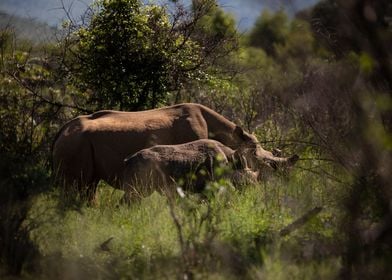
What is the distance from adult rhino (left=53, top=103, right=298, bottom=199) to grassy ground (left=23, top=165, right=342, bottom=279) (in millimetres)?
1667

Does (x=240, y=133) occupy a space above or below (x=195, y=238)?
above

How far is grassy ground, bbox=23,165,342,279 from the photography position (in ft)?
19.1

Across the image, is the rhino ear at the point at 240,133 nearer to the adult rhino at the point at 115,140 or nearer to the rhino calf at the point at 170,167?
the adult rhino at the point at 115,140

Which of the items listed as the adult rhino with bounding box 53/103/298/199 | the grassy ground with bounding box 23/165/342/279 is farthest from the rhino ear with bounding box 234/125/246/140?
the grassy ground with bounding box 23/165/342/279

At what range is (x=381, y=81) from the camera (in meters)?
5.82

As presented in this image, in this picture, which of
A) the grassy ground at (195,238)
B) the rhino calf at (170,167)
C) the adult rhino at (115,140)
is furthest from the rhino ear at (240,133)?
the grassy ground at (195,238)

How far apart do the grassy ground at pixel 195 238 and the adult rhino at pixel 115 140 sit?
1.67 metres

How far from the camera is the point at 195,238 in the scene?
→ 6.20 meters

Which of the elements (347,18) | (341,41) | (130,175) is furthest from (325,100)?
(347,18)

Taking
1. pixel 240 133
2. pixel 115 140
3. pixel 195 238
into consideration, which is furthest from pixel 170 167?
pixel 195 238

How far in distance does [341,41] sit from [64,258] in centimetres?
334

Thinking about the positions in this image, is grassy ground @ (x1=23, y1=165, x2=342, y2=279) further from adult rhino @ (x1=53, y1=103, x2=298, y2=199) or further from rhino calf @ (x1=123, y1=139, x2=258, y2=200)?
adult rhino @ (x1=53, y1=103, x2=298, y2=199)

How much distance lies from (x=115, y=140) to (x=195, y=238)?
442cm

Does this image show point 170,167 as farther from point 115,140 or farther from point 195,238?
point 195,238
